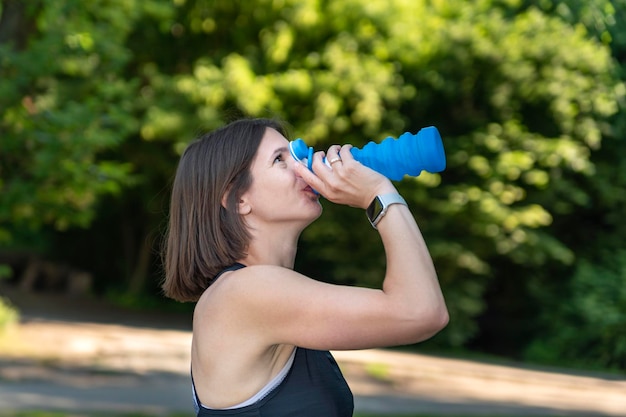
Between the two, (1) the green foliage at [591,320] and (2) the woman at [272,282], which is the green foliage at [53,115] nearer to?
(2) the woman at [272,282]

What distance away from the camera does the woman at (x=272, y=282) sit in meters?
1.81

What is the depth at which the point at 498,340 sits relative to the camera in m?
17.1

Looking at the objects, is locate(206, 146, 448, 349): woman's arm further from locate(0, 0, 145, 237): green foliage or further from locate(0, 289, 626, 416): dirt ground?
locate(0, 0, 145, 237): green foliage

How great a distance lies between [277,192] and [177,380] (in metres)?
8.91

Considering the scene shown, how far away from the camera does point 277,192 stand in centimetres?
207

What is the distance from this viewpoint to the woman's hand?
6.37 ft

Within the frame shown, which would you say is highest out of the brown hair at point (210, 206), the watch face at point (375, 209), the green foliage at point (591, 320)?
the watch face at point (375, 209)

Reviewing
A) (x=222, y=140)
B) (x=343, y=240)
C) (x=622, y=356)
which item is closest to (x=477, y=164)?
(x=343, y=240)

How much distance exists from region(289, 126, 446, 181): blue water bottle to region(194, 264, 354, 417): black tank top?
37cm

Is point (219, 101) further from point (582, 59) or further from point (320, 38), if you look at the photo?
point (582, 59)

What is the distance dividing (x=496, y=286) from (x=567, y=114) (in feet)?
14.2

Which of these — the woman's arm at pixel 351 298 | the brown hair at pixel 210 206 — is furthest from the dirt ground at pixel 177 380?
the woman's arm at pixel 351 298

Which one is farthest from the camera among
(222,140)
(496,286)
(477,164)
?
(496,286)

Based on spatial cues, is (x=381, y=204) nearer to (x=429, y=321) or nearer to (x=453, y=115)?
(x=429, y=321)
